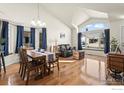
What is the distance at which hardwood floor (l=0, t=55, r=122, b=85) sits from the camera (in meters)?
2.28

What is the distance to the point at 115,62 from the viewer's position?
2.50m

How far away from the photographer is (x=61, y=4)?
2080 mm

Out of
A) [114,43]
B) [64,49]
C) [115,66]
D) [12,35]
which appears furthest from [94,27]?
[12,35]

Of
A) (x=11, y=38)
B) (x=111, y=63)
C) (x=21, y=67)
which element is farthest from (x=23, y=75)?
(x=111, y=63)

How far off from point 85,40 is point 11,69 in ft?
4.63

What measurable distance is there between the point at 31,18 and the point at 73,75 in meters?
1.47

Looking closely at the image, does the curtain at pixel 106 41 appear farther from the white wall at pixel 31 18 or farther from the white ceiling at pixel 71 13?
the white wall at pixel 31 18

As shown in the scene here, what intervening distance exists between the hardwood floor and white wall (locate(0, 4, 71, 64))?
290mm

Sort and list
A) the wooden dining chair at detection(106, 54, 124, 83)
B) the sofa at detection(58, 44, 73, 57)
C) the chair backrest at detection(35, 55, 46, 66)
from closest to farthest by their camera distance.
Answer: the wooden dining chair at detection(106, 54, 124, 83) → the sofa at detection(58, 44, 73, 57) → the chair backrest at detection(35, 55, 46, 66)

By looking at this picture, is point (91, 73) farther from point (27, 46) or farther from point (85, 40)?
point (27, 46)

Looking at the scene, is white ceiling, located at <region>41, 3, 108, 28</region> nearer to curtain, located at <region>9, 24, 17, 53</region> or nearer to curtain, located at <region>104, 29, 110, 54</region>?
curtain, located at <region>104, 29, 110, 54</region>


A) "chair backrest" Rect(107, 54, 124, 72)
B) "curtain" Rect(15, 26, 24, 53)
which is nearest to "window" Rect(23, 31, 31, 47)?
"curtain" Rect(15, 26, 24, 53)

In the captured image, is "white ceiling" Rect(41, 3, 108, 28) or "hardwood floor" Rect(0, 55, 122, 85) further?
"hardwood floor" Rect(0, 55, 122, 85)

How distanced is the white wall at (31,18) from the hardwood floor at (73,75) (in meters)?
0.29
